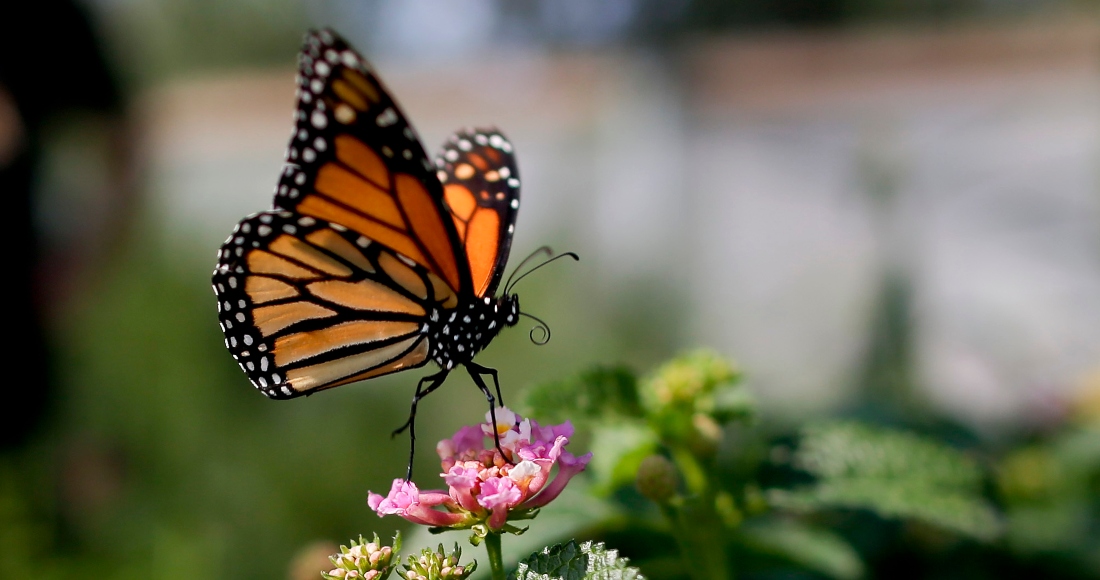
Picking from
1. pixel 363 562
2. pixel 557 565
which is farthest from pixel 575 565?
pixel 363 562

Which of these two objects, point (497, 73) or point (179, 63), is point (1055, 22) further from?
point (179, 63)

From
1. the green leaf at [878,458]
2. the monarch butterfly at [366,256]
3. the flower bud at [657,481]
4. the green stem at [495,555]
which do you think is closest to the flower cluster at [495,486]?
the green stem at [495,555]

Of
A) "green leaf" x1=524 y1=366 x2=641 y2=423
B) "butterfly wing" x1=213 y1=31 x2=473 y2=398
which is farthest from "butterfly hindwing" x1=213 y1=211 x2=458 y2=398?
"green leaf" x1=524 y1=366 x2=641 y2=423

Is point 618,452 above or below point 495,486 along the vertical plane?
above

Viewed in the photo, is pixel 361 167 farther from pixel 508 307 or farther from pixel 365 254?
pixel 508 307

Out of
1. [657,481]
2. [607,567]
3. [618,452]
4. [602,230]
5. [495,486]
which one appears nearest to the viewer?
[607,567]

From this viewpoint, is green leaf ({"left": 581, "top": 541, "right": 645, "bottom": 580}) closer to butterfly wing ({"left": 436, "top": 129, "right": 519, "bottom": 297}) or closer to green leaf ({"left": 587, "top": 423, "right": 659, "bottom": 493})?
green leaf ({"left": 587, "top": 423, "right": 659, "bottom": 493})

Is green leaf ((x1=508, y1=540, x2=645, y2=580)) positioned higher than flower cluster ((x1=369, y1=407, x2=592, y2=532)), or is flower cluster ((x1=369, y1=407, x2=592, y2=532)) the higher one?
flower cluster ((x1=369, y1=407, x2=592, y2=532))
